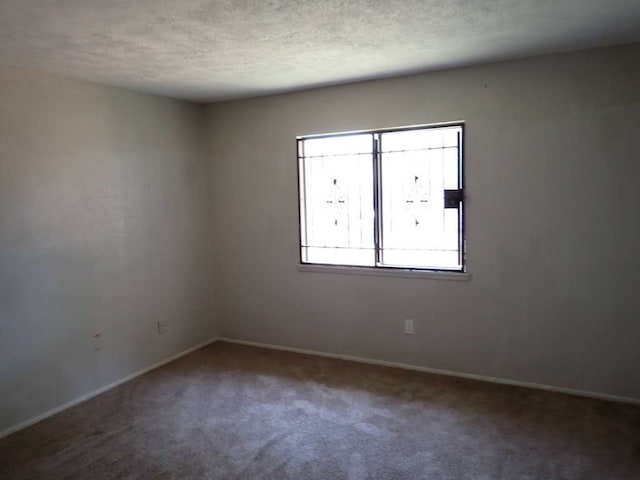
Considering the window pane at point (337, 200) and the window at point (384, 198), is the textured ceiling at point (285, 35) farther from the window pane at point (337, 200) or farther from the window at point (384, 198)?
the window pane at point (337, 200)

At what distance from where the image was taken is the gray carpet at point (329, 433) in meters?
2.60

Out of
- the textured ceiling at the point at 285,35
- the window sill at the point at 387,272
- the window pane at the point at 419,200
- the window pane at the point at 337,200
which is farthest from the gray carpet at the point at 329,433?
the textured ceiling at the point at 285,35

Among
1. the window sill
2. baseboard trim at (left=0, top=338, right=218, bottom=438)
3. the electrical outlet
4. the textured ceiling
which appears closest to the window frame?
the window sill

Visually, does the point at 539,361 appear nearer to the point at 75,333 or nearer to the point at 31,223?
the point at 75,333

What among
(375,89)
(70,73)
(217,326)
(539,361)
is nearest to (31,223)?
(70,73)

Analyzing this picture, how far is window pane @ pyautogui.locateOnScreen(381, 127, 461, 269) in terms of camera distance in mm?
3758

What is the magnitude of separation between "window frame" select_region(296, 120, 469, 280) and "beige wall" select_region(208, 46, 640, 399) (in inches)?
2.1

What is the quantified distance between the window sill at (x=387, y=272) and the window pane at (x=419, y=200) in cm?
8

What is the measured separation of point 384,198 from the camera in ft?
13.2

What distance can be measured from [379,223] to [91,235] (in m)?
2.32

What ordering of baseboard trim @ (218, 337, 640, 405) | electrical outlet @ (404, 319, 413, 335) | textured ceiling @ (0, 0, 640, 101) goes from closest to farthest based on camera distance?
textured ceiling @ (0, 0, 640, 101) → baseboard trim @ (218, 337, 640, 405) → electrical outlet @ (404, 319, 413, 335)

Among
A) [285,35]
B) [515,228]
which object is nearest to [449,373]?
[515,228]

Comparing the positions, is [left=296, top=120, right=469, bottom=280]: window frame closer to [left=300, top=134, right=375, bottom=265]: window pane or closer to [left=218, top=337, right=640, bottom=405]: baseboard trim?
[left=300, top=134, right=375, bottom=265]: window pane

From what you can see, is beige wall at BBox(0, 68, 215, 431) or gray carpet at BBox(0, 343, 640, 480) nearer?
gray carpet at BBox(0, 343, 640, 480)
